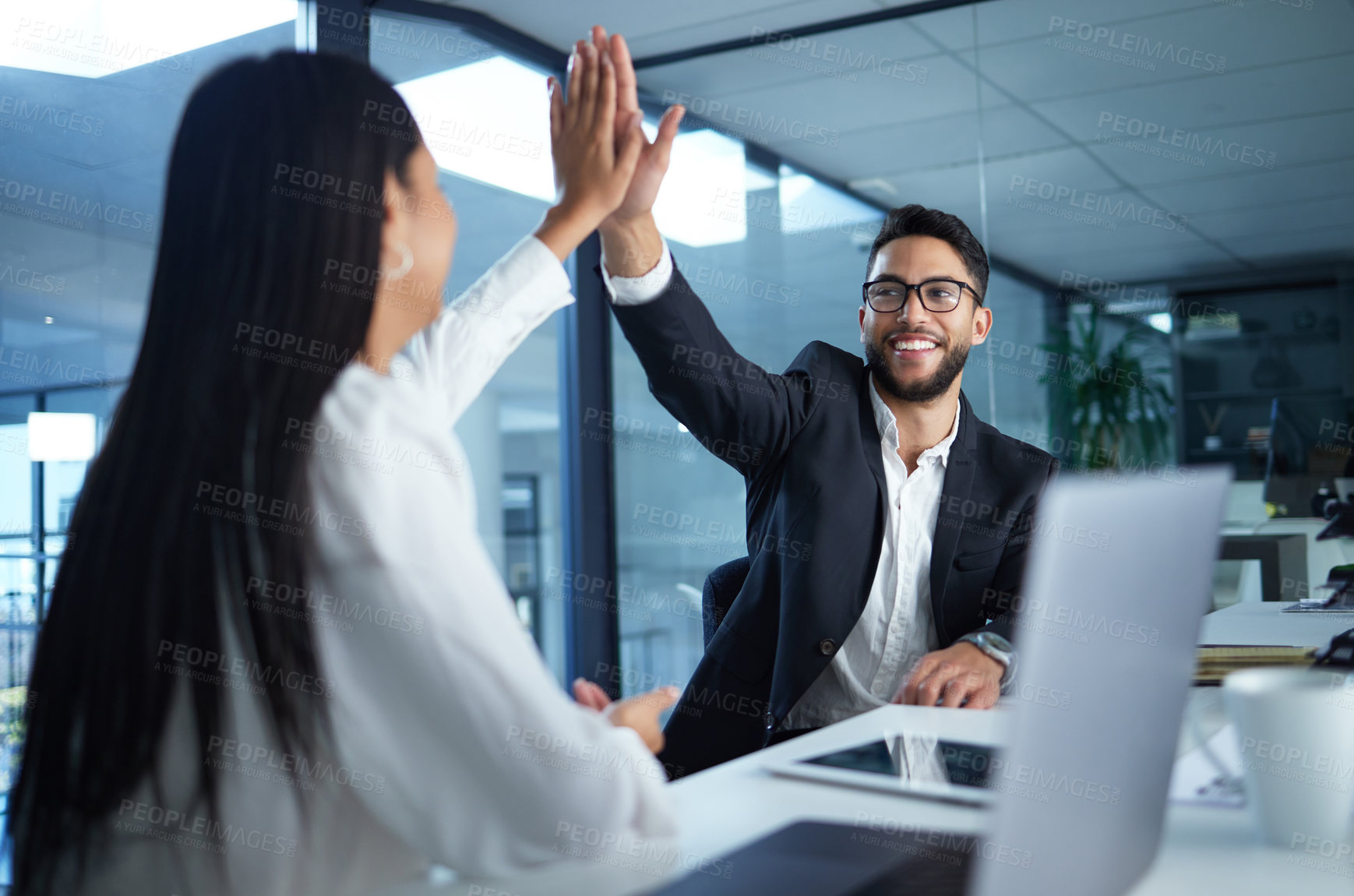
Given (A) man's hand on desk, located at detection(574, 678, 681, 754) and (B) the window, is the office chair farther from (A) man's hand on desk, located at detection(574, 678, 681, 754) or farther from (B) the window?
(B) the window

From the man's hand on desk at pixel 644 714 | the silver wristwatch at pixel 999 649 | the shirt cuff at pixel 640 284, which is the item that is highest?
the shirt cuff at pixel 640 284

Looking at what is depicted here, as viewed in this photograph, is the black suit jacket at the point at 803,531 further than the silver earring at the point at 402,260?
Yes

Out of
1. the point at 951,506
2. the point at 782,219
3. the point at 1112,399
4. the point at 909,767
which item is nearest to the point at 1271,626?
the point at 951,506

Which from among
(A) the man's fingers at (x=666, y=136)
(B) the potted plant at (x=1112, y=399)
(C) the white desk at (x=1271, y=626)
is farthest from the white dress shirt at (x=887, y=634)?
(B) the potted plant at (x=1112, y=399)

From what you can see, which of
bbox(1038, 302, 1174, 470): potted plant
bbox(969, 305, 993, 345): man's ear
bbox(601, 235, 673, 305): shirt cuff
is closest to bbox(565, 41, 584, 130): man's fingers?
bbox(601, 235, 673, 305): shirt cuff

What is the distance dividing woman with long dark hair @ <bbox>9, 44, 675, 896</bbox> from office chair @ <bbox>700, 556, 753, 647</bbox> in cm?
133

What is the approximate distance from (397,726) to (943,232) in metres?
1.73

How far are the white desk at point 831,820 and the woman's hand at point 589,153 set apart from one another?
0.57m

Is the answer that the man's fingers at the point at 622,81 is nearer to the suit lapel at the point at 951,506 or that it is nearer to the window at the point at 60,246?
the suit lapel at the point at 951,506

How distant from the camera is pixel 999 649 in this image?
5.23ft

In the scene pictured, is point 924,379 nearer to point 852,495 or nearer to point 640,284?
point 852,495

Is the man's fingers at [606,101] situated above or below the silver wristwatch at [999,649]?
above

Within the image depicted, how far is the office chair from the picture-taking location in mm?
2170

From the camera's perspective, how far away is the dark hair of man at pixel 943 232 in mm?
2160
